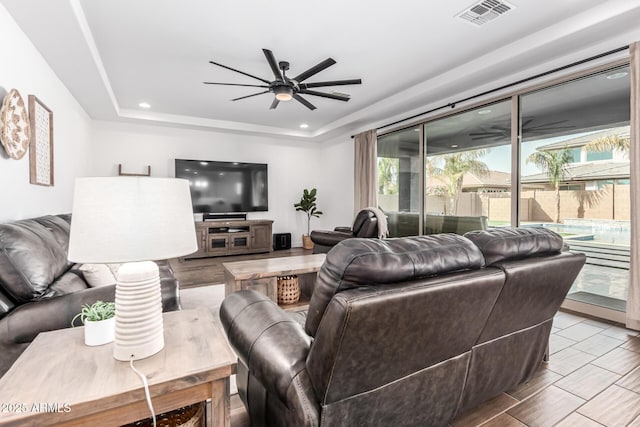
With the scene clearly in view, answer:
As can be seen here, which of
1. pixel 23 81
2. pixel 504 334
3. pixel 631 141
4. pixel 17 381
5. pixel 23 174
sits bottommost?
pixel 504 334

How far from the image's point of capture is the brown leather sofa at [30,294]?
133cm

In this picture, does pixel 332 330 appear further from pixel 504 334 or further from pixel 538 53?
pixel 538 53

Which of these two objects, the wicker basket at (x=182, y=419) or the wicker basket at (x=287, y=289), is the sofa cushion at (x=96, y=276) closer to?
the wicker basket at (x=182, y=419)

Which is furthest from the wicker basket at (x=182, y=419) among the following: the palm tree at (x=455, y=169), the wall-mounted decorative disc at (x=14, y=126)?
the palm tree at (x=455, y=169)

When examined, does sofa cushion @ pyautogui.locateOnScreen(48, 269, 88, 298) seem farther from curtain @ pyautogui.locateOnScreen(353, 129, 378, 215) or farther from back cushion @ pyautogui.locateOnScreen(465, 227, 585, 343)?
curtain @ pyautogui.locateOnScreen(353, 129, 378, 215)

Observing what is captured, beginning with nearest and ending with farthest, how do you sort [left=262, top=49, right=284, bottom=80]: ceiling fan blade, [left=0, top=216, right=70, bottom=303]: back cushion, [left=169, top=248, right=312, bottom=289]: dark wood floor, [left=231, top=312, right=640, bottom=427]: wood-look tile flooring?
[left=0, top=216, right=70, bottom=303]: back cushion, [left=231, top=312, right=640, bottom=427]: wood-look tile flooring, [left=262, top=49, right=284, bottom=80]: ceiling fan blade, [left=169, top=248, right=312, bottom=289]: dark wood floor

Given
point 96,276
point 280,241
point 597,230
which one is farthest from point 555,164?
point 280,241

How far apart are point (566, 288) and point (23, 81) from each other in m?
3.91

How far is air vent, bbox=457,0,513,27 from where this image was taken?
7.80ft

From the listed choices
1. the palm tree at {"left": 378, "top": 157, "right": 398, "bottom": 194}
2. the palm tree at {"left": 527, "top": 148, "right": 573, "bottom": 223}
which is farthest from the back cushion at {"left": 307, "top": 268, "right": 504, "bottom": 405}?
the palm tree at {"left": 378, "top": 157, "right": 398, "bottom": 194}

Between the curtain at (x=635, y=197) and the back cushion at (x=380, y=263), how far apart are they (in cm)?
241

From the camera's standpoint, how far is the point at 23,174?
2.41 metres

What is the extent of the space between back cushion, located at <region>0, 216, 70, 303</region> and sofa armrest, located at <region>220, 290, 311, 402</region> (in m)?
0.93

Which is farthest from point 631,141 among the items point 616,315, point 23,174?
point 23,174
